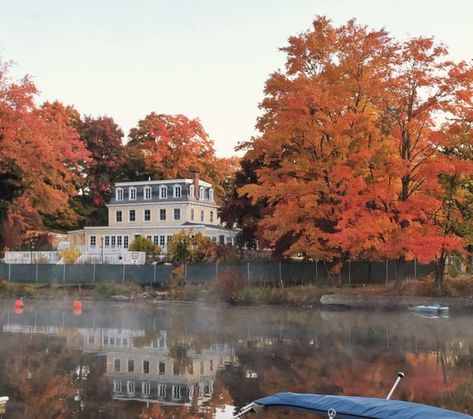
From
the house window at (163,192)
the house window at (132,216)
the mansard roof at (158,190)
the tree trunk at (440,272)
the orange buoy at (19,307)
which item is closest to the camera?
the orange buoy at (19,307)

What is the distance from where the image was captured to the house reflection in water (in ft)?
53.2

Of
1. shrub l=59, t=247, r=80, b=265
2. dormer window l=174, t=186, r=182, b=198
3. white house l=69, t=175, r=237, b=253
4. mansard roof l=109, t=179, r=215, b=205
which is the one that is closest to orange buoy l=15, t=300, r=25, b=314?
shrub l=59, t=247, r=80, b=265

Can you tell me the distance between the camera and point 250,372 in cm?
1900

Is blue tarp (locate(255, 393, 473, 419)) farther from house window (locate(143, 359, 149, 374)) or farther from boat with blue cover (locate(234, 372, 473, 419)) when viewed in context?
house window (locate(143, 359, 149, 374))

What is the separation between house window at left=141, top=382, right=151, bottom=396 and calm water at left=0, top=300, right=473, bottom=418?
0.07 ft

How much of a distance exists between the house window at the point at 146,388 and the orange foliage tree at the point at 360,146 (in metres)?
22.8

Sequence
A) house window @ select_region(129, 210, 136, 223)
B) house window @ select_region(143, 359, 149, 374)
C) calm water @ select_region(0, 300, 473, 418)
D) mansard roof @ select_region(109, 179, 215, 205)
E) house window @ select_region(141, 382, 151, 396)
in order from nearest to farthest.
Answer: calm water @ select_region(0, 300, 473, 418), house window @ select_region(141, 382, 151, 396), house window @ select_region(143, 359, 149, 374), mansard roof @ select_region(109, 179, 215, 205), house window @ select_region(129, 210, 136, 223)

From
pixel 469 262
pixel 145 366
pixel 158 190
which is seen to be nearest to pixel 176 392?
pixel 145 366

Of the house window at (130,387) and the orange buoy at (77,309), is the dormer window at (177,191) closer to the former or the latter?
the orange buoy at (77,309)

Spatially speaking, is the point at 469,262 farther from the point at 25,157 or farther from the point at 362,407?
the point at 362,407

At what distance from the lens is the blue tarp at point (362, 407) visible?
9641 mm

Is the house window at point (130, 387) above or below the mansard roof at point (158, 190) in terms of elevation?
below

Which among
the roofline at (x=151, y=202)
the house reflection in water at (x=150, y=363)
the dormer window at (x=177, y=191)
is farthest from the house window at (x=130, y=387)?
the dormer window at (x=177, y=191)

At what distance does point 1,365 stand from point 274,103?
2791 centimetres
